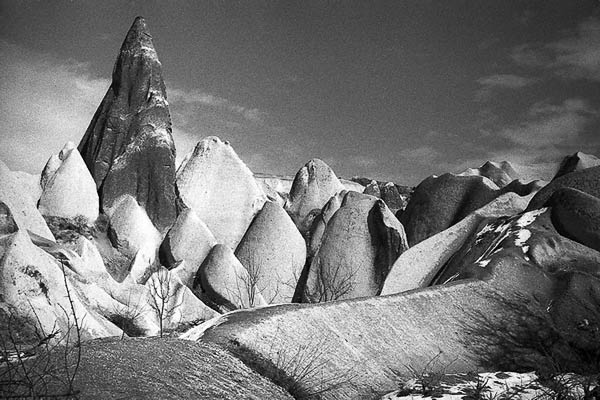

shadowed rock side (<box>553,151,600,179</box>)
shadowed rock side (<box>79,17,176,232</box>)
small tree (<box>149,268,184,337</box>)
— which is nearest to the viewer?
small tree (<box>149,268,184,337</box>)

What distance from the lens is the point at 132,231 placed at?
16.7m

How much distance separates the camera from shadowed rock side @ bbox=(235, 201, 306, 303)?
15.7 m

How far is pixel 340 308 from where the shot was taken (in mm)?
5000

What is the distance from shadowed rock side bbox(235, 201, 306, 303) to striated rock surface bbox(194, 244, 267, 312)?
0.86m

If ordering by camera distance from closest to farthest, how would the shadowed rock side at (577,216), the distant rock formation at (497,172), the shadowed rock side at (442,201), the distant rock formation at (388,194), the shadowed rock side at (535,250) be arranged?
1. the shadowed rock side at (535,250)
2. the shadowed rock side at (577,216)
3. the shadowed rock side at (442,201)
4. the distant rock formation at (497,172)
5. the distant rock formation at (388,194)

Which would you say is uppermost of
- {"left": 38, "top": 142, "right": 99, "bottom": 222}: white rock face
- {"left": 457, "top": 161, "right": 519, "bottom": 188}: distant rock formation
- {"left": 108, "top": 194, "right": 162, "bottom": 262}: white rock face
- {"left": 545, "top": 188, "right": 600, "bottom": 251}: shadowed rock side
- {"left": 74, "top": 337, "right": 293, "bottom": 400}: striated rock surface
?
{"left": 457, "top": 161, "right": 519, "bottom": 188}: distant rock formation

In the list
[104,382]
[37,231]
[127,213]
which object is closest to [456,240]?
[104,382]

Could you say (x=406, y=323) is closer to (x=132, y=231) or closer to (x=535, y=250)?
(x=535, y=250)

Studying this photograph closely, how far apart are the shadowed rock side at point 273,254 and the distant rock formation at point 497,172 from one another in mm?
8387

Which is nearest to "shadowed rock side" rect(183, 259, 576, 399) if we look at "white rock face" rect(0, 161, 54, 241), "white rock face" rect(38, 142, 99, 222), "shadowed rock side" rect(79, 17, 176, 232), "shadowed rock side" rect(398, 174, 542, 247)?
"white rock face" rect(0, 161, 54, 241)

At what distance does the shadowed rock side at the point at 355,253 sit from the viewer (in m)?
15.2

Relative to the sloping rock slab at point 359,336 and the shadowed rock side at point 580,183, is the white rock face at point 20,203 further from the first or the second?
the shadowed rock side at point 580,183

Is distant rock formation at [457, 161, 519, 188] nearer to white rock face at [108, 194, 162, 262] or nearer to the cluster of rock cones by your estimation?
the cluster of rock cones

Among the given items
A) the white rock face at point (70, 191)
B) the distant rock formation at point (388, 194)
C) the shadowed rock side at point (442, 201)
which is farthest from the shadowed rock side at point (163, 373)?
the distant rock formation at point (388, 194)
